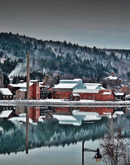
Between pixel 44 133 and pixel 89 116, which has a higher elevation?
pixel 44 133

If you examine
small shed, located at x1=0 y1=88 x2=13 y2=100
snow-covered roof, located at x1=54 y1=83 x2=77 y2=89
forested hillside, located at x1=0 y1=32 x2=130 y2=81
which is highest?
forested hillside, located at x1=0 y1=32 x2=130 y2=81

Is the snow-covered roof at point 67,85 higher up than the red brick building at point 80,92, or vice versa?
the snow-covered roof at point 67,85

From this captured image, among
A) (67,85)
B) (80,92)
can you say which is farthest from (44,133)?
(67,85)

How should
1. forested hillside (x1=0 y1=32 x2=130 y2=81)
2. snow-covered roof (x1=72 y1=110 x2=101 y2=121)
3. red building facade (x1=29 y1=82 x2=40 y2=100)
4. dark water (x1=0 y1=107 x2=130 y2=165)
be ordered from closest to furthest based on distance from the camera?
dark water (x1=0 y1=107 x2=130 y2=165), snow-covered roof (x1=72 y1=110 x2=101 y2=121), red building facade (x1=29 y1=82 x2=40 y2=100), forested hillside (x1=0 y1=32 x2=130 y2=81)

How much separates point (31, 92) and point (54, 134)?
45.9 meters

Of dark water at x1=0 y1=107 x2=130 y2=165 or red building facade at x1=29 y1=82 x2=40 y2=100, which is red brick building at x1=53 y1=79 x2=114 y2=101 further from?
dark water at x1=0 y1=107 x2=130 y2=165

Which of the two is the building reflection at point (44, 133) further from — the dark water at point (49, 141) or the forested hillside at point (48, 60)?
the forested hillside at point (48, 60)

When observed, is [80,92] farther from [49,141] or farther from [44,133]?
[49,141]

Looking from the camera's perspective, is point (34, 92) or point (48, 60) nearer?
point (34, 92)

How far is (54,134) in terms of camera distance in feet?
88.7

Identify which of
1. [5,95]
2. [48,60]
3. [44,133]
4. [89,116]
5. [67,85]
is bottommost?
[5,95]

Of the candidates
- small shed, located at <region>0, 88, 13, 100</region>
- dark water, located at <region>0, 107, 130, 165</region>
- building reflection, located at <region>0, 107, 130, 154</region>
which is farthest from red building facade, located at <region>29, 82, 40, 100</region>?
building reflection, located at <region>0, 107, 130, 154</region>

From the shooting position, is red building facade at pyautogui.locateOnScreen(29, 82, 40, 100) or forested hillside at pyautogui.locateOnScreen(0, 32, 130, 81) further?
forested hillside at pyautogui.locateOnScreen(0, 32, 130, 81)

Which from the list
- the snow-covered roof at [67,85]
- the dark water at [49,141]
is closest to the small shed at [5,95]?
the snow-covered roof at [67,85]
